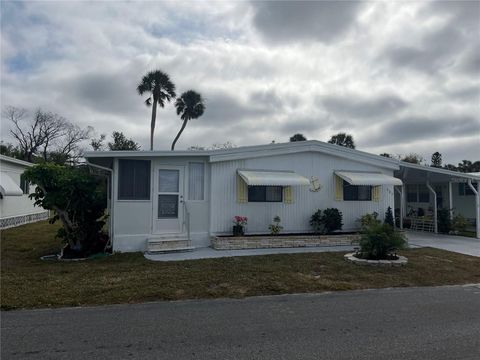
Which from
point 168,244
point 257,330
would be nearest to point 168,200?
point 168,244

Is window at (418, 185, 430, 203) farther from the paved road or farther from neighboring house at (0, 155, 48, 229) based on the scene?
neighboring house at (0, 155, 48, 229)

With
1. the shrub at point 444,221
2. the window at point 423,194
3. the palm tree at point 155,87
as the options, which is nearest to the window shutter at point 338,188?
the shrub at point 444,221

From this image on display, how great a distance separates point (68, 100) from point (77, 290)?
63.5 feet

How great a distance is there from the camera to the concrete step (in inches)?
364

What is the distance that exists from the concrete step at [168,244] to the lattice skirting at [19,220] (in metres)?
9.46

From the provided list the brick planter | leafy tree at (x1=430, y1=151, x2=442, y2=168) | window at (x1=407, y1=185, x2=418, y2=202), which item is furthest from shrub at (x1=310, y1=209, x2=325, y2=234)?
leafy tree at (x1=430, y1=151, x2=442, y2=168)

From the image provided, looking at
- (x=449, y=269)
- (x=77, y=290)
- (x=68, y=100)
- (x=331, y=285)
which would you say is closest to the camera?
(x=77, y=290)

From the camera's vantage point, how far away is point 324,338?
12.8ft

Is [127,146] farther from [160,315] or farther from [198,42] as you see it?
[160,315]

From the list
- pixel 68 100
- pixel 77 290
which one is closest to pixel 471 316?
pixel 77 290

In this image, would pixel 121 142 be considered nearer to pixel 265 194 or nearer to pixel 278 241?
pixel 265 194

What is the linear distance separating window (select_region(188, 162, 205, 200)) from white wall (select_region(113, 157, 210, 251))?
0.12 meters

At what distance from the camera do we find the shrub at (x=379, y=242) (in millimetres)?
7938

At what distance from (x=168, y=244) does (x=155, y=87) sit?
2021 centimetres
